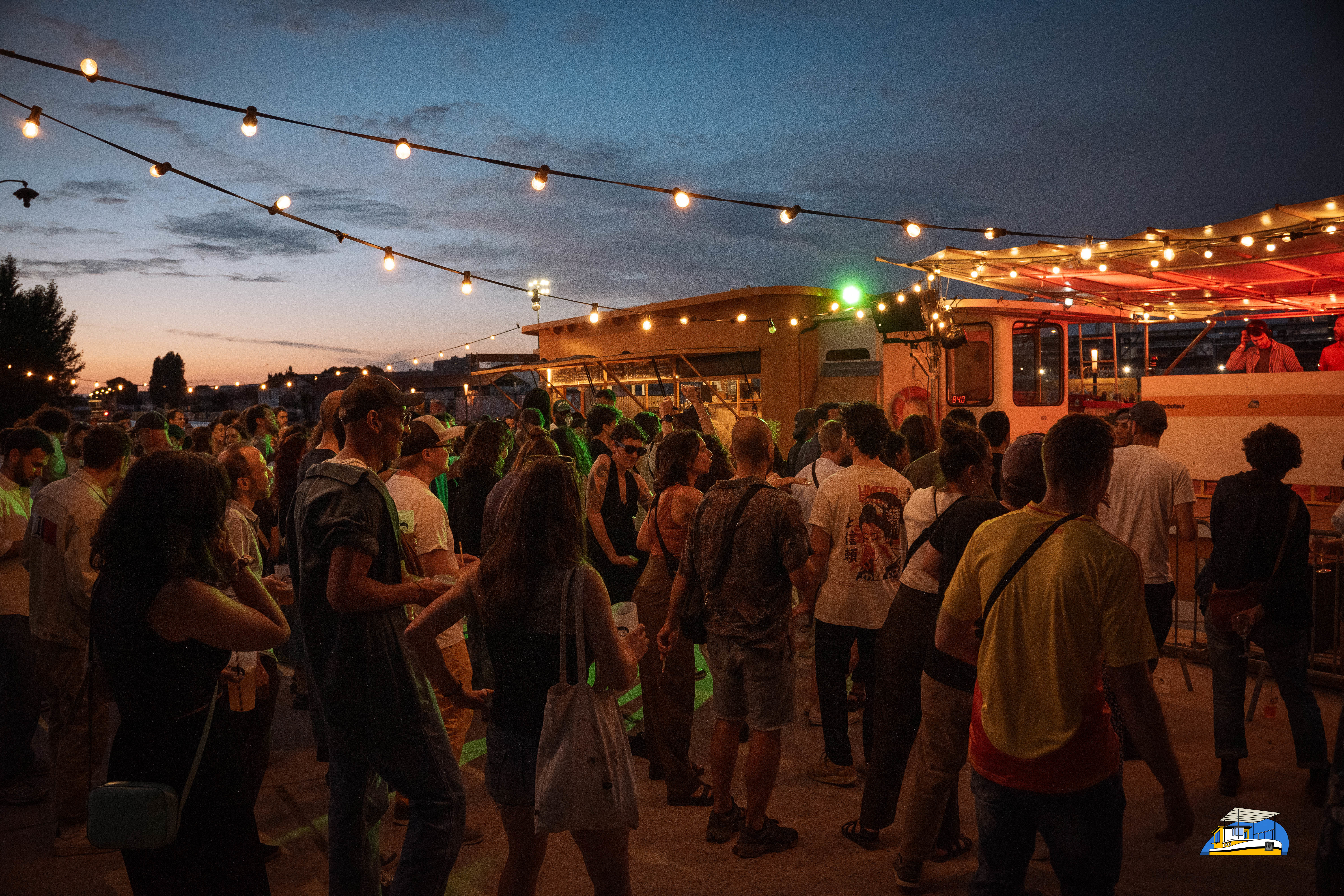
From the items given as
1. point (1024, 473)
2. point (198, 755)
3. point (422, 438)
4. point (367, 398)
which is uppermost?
point (367, 398)

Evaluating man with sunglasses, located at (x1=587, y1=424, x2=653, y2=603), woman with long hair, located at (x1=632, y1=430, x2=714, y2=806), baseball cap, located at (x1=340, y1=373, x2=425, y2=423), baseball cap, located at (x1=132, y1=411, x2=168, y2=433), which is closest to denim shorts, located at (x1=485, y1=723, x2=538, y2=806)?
baseball cap, located at (x1=340, y1=373, x2=425, y2=423)

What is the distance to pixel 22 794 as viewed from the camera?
4.38 m

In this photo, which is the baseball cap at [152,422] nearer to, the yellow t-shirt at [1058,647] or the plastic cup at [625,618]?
the plastic cup at [625,618]

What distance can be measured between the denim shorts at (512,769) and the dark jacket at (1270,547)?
387 cm

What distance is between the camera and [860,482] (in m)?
4.41

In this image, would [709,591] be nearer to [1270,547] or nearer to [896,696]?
[896,696]

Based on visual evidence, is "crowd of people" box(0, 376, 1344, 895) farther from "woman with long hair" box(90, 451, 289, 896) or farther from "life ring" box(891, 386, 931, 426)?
"life ring" box(891, 386, 931, 426)

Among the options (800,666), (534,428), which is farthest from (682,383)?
(534,428)

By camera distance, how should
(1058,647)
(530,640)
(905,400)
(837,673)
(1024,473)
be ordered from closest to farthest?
1. (1058,647)
2. (530,640)
3. (1024,473)
4. (837,673)
5. (905,400)

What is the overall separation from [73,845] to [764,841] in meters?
3.24

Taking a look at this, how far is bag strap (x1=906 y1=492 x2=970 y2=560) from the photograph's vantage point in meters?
3.30

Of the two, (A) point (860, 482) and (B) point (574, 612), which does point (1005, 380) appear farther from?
(B) point (574, 612)

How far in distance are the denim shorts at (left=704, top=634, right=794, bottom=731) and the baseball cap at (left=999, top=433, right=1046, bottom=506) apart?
129 cm

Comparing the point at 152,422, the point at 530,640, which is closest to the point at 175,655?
the point at 530,640
